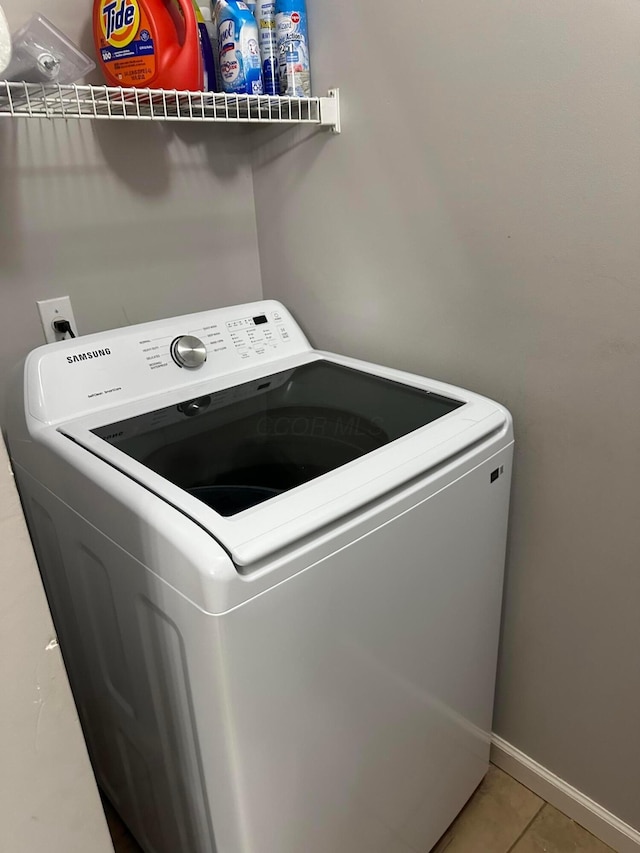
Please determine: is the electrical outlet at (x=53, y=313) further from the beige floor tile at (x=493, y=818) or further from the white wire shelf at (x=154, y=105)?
the beige floor tile at (x=493, y=818)

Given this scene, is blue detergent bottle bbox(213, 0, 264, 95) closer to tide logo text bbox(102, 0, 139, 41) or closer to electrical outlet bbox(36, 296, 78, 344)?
tide logo text bbox(102, 0, 139, 41)

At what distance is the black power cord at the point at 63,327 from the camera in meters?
1.40

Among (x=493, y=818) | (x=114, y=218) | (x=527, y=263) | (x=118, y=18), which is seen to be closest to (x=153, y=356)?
(x=114, y=218)

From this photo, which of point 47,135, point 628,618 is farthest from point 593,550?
point 47,135

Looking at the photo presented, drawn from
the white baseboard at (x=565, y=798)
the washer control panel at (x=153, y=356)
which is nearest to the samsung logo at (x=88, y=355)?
the washer control panel at (x=153, y=356)

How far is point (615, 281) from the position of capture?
105cm

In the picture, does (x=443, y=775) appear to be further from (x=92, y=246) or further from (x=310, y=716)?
(x=92, y=246)

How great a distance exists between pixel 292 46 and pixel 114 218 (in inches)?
20.7

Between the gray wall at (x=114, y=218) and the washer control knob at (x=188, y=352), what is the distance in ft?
0.84

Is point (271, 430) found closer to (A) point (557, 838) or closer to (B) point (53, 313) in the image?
(B) point (53, 313)

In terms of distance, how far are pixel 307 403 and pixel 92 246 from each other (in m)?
0.61

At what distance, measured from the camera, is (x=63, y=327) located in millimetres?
1405

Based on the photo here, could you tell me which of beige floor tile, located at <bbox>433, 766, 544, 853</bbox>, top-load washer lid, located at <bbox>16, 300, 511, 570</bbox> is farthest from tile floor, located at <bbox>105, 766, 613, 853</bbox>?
top-load washer lid, located at <bbox>16, 300, 511, 570</bbox>

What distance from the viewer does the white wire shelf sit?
1103mm
